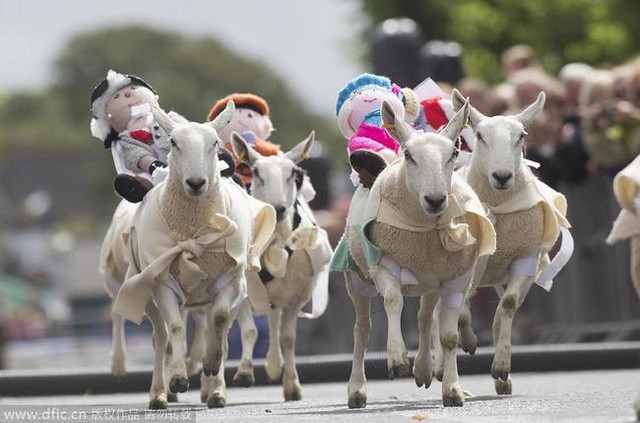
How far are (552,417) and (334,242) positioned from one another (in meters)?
14.8

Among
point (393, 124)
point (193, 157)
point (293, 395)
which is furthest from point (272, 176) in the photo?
point (393, 124)

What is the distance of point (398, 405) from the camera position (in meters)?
14.6

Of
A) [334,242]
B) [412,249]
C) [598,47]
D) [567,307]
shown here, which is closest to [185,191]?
[412,249]

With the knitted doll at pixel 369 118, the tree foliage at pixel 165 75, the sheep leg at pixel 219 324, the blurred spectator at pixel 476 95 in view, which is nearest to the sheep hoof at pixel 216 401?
the sheep leg at pixel 219 324

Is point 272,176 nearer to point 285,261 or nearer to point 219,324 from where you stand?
point 285,261

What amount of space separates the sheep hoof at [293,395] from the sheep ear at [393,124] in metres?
3.07

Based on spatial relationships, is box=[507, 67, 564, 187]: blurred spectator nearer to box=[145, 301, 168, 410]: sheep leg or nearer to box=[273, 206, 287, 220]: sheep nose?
box=[273, 206, 287, 220]: sheep nose

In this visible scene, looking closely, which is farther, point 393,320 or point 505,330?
point 505,330

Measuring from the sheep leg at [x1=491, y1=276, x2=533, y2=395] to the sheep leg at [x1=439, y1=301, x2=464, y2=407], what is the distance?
2.78 ft

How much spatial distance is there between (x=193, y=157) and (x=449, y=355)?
2227 mm

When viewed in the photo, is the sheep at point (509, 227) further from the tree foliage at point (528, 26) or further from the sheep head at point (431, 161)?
the tree foliage at point (528, 26)

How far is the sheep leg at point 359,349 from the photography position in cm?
1428

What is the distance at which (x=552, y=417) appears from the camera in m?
12.1

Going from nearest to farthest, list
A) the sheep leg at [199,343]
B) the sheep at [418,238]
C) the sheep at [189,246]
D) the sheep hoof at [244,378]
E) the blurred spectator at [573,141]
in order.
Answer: the sheep at [418,238] < the sheep at [189,246] < the sheep hoof at [244,378] < the sheep leg at [199,343] < the blurred spectator at [573,141]
